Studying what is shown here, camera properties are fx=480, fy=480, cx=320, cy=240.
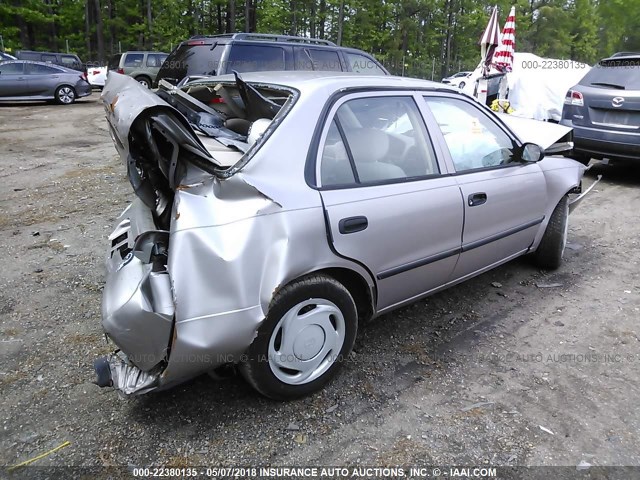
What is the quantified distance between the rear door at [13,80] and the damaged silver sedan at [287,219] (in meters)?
14.3

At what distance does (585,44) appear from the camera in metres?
41.5

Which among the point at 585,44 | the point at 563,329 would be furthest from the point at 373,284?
the point at 585,44

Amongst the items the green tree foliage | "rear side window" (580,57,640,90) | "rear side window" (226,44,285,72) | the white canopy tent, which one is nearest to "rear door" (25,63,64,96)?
"rear side window" (226,44,285,72)

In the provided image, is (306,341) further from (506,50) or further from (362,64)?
(506,50)

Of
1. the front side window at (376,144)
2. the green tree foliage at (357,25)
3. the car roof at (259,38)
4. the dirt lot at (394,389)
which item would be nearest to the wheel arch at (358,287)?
the dirt lot at (394,389)

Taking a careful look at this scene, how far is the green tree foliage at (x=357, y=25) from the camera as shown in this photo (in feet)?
104

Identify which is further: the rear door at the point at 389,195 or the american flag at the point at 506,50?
the american flag at the point at 506,50

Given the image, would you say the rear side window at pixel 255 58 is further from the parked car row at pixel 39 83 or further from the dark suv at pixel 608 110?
the parked car row at pixel 39 83

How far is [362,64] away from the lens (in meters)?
9.02

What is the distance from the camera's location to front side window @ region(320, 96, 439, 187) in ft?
8.61

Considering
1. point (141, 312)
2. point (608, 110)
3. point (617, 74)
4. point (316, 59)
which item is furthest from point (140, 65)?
point (141, 312)

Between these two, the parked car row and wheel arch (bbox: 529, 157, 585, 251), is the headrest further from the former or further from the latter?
the parked car row

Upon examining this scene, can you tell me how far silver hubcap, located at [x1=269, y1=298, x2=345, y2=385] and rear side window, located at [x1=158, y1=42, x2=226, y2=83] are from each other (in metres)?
5.61

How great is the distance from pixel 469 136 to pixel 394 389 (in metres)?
1.86
